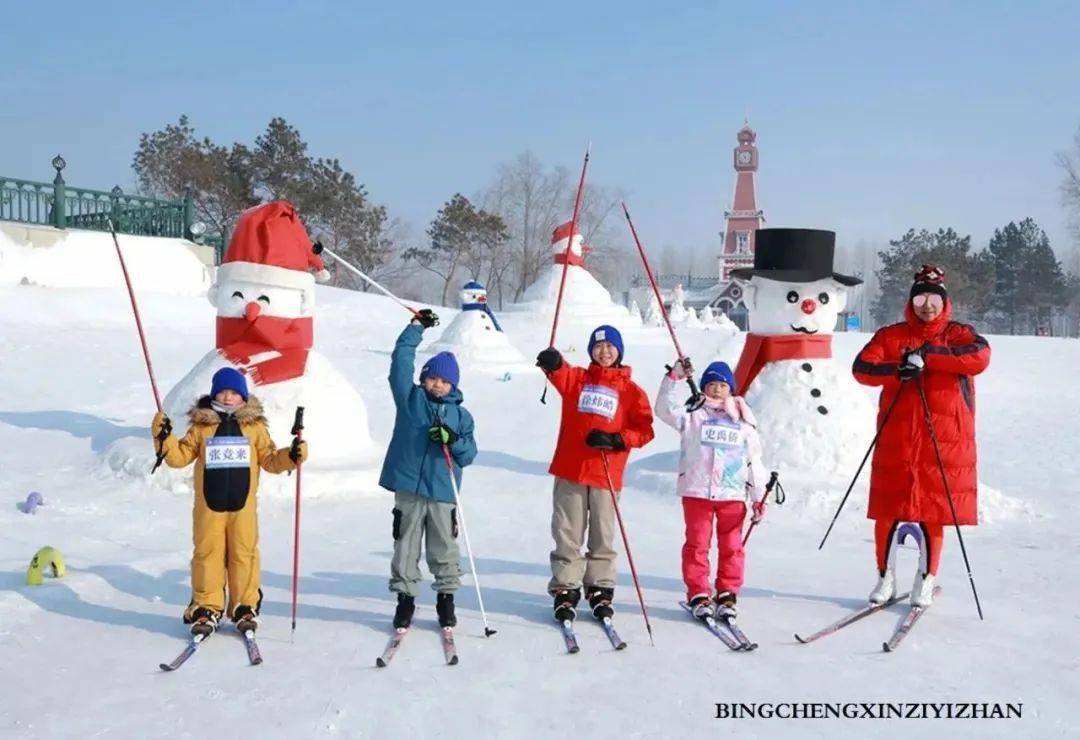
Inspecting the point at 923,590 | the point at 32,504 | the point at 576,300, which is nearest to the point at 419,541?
the point at 923,590

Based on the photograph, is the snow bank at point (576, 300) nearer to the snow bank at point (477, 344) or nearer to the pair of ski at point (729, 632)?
the snow bank at point (477, 344)

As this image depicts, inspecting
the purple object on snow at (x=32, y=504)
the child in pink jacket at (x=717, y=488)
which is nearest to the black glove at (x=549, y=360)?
the child in pink jacket at (x=717, y=488)

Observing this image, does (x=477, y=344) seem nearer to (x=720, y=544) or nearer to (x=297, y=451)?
(x=720, y=544)

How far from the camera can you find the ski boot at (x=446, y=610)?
4.39m

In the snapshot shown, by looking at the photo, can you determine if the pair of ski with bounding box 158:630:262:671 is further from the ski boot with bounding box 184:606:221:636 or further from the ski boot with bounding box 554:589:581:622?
→ the ski boot with bounding box 554:589:581:622

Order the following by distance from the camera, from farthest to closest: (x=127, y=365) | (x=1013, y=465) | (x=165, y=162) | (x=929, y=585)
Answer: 1. (x=165, y=162)
2. (x=127, y=365)
3. (x=1013, y=465)
4. (x=929, y=585)

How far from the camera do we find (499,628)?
4562 mm

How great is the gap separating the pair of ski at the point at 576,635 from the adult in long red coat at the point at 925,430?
5.04 feet

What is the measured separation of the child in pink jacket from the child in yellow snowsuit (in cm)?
192

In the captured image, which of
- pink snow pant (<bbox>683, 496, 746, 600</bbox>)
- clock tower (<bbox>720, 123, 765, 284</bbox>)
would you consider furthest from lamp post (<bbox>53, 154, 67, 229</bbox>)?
clock tower (<bbox>720, 123, 765, 284</bbox>)

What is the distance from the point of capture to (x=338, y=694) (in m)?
3.68

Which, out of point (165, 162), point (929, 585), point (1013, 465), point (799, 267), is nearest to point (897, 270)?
point (165, 162)

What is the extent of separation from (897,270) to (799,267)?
4116 cm

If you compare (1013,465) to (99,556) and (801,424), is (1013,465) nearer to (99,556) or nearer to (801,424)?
(801,424)
